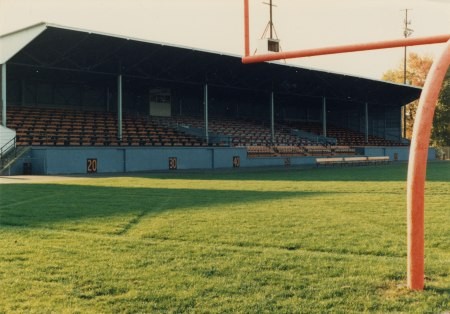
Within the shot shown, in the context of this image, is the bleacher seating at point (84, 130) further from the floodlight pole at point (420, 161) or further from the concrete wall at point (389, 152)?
the floodlight pole at point (420, 161)

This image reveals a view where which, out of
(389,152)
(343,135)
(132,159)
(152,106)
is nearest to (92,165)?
(132,159)

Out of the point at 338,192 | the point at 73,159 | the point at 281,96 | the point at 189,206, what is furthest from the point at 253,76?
the point at 189,206

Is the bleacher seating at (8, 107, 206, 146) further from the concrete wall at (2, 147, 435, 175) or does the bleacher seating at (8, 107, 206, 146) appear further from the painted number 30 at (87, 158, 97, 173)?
the painted number 30 at (87, 158, 97, 173)

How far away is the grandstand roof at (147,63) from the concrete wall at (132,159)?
5253mm

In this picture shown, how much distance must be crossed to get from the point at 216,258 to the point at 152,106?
3653cm

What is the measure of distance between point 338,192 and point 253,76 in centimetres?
2478

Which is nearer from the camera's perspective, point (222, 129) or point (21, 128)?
point (21, 128)

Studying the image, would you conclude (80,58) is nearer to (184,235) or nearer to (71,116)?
(71,116)

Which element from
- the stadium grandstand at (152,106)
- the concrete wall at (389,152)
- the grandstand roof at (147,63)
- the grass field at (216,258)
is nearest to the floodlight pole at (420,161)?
the grass field at (216,258)

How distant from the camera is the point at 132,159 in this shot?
29297 millimetres

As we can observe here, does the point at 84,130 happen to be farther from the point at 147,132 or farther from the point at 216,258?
the point at 216,258

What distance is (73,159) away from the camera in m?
26.8

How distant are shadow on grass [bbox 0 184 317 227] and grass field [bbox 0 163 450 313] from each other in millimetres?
83

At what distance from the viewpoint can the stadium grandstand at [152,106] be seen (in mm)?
26797
